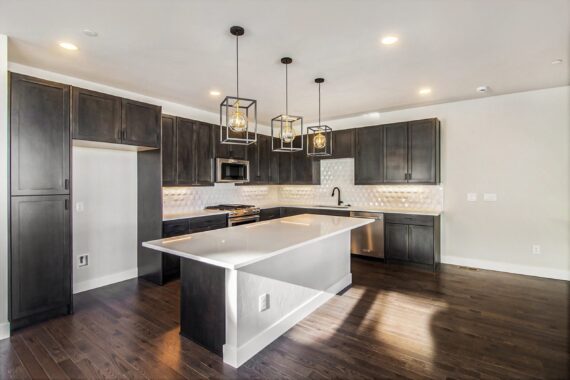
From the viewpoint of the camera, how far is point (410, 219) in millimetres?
4691

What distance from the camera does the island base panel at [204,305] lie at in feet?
7.42

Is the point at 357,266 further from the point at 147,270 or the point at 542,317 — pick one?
the point at 147,270

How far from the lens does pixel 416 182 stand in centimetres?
486

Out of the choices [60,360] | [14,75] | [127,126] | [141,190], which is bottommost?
[60,360]

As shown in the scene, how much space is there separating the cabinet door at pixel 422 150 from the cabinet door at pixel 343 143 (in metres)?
1.06

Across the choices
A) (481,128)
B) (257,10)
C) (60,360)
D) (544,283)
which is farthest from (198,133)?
(544,283)

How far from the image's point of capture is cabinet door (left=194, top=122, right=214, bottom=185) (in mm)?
4721

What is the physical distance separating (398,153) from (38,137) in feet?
15.9

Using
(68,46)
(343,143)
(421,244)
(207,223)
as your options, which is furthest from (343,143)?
(68,46)

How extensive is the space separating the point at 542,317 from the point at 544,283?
51.6 inches

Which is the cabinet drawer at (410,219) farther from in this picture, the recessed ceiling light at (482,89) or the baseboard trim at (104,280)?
the baseboard trim at (104,280)

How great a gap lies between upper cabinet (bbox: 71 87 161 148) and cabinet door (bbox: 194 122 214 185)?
826 millimetres

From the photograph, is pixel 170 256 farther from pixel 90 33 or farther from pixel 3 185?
pixel 90 33

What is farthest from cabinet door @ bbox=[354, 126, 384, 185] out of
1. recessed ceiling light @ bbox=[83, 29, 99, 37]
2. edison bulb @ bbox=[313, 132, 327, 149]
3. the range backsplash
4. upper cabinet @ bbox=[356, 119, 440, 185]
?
recessed ceiling light @ bbox=[83, 29, 99, 37]
